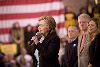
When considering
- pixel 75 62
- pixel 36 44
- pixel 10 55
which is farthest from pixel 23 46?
pixel 36 44

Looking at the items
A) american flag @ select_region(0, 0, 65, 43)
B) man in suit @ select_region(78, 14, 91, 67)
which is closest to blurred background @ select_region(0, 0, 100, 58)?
american flag @ select_region(0, 0, 65, 43)

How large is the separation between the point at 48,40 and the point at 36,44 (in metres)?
0.15

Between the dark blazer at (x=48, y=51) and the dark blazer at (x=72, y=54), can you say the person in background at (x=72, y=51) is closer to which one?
the dark blazer at (x=72, y=54)

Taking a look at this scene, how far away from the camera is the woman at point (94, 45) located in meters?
5.30

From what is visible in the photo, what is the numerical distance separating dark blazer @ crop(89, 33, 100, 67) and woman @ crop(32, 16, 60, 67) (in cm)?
50

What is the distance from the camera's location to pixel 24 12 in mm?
9547

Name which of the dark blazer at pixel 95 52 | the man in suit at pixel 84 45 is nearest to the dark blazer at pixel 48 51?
the dark blazer at pixel 95 52

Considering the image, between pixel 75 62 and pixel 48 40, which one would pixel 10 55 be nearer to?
pixel 75 62

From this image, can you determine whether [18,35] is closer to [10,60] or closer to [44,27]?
[10,60]

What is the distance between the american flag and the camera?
9.39m

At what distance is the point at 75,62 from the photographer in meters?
5.86

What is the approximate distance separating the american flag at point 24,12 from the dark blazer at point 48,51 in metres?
4.28

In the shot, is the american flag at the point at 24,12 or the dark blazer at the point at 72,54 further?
the american flag at the point at 24,12

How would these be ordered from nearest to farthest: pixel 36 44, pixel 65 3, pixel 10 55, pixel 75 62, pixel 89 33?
pixel 36 44 → pixel 89 33 → pixel 75 62 → pixel 10 55 → pixel 65 3
